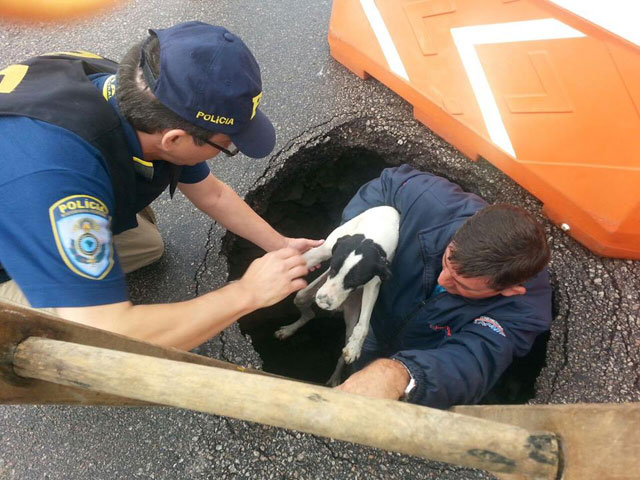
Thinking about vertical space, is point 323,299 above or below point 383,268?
below

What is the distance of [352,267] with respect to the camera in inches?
77.0

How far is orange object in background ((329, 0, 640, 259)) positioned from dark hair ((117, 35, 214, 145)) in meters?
1.33

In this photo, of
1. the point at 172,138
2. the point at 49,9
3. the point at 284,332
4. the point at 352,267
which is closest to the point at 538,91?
the point at 352,267

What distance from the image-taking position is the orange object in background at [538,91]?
1.88 metres

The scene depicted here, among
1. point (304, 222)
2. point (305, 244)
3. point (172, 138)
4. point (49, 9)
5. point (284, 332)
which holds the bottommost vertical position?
point (284, 332)

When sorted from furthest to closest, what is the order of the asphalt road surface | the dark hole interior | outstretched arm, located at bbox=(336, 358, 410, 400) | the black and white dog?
1. the dark hole interior
2. the black and white dog
3. the asphalt road surface
4. outstretched arm, located at bbox=(336, 358, 410, 400)

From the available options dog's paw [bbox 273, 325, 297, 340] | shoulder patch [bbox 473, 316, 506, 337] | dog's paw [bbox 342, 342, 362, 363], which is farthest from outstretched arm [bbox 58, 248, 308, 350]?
dog's paw [bbox 273, 325, 297, 340]

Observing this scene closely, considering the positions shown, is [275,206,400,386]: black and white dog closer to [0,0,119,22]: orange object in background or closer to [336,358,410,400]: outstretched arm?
[336,358,410,400]: outstretched arm

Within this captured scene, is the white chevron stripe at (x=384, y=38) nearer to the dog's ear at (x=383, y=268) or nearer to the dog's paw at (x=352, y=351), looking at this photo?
the dog's ear at (x=383, y=268)

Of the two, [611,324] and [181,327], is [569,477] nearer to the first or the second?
[181,327]

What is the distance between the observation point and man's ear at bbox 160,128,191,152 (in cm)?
170

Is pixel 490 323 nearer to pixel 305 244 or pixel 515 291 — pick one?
pixel 515 291

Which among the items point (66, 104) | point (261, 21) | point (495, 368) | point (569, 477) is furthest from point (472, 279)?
point (261, 21)

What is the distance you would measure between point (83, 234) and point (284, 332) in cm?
159
